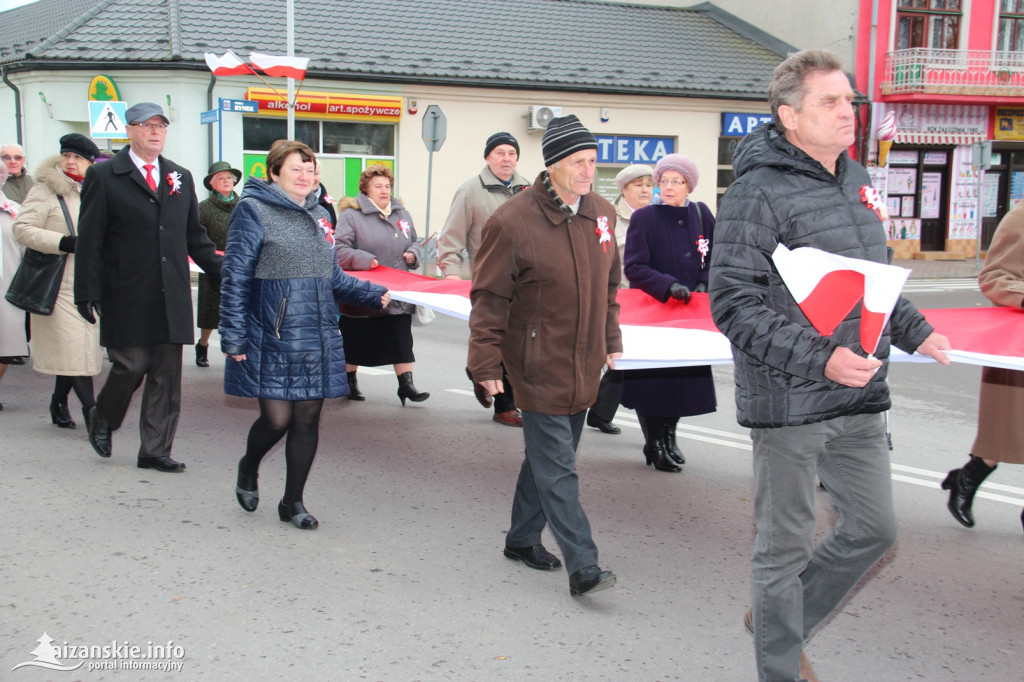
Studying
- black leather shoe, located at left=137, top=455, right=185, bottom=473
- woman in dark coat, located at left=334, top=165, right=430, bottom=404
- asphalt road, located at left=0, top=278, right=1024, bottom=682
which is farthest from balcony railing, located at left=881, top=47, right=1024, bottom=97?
black leather shoe, located at left=137, top=455, right=185, bottom=473

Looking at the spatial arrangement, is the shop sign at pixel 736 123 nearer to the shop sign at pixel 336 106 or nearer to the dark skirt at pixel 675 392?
the shop sign at pixel 336 106

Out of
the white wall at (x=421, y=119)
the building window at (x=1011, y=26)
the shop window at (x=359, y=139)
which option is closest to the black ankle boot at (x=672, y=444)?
the white wall at (x=421, y=119)

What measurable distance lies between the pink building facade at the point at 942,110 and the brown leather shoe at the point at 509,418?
22.0m

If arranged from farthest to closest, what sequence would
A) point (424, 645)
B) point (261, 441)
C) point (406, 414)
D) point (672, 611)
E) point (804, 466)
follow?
1. point (406, 414)
2. point (261, 441)
3. point (672, 611)
4. point (424, 645)
5. point (804, 466)

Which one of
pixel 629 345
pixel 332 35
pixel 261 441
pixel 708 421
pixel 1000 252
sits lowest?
pixel 708 421

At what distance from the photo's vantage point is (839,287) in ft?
9.82

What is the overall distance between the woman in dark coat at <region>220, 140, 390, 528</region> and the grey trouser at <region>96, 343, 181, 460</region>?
1236mm

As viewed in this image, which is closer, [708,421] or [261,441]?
[261,441]

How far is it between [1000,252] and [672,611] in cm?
240

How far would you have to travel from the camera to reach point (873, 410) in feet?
10.6

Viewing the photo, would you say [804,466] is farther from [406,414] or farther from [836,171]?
[406,414]

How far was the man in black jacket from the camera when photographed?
10.3 feet

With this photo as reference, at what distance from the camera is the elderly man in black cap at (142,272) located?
6.01 meters

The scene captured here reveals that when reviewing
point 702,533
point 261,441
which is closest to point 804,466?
point 702,533
